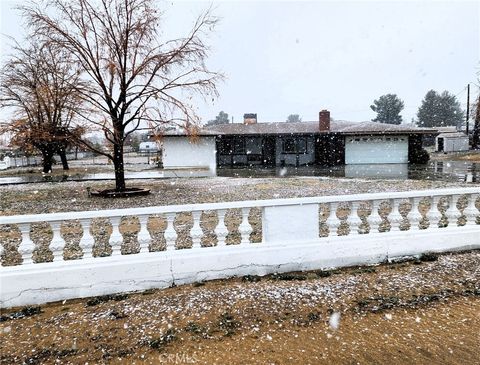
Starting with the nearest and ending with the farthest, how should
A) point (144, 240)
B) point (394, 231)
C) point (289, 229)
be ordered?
1. point (144, 240)
2. point (289, 229)
3. point (394, 231)

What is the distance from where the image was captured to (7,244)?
273 inches

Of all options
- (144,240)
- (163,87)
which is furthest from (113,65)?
(144,240)

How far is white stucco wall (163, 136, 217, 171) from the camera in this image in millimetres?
28938

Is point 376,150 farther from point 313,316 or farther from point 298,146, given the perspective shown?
point 313,316

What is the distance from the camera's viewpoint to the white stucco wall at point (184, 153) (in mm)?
28938

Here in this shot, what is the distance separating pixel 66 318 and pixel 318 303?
2762mm

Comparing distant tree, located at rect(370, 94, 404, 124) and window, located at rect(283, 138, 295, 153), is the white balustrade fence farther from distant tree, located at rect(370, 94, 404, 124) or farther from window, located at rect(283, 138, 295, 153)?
distant tree, located at rect(370, 94, 404, 124)

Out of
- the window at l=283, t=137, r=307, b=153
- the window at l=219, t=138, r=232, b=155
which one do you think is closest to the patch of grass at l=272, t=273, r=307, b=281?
the window at l=219, t=138, r=232, b=155

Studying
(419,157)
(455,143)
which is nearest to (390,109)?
(455,143)

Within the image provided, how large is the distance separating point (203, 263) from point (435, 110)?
280 feet

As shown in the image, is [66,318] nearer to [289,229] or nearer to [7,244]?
[289,229]

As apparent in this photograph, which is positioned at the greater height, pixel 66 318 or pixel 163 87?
pixel 163 87

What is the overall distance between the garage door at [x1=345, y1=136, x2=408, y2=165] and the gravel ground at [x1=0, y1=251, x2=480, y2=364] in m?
27.7

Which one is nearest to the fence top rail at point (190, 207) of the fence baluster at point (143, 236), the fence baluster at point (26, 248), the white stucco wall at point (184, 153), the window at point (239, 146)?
the fence baluster at point (143, 236)
